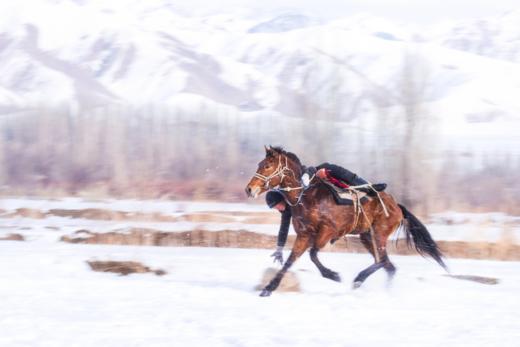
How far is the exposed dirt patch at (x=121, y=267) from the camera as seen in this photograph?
1216 cm

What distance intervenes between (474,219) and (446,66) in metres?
133

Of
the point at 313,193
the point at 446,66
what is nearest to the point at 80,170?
the point at 313,193

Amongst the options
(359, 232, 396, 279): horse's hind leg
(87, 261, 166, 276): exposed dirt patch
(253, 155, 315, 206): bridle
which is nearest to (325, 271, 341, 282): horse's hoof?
(359, 232, 396, 279): horse's hind leg

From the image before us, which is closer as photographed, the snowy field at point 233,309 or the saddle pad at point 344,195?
the snowy field at point 233,309

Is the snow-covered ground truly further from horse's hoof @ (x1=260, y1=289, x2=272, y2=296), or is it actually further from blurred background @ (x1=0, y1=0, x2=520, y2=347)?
horse's hoof @ (x1=260, y1=289, x2=272, y2=296)

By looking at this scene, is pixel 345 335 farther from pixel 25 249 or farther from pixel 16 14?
pixel 16 14

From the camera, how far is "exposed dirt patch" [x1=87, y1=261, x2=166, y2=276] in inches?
479

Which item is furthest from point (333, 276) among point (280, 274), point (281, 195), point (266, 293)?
point (281, 195)

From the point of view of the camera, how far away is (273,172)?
394 inches

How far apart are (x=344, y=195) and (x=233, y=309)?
249 cm

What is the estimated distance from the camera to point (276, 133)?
202 feet

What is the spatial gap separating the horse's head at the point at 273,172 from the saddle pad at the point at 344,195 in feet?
1.85

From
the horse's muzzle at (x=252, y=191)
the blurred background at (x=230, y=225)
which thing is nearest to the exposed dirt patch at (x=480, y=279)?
the blurred background at (x=230, y=225)

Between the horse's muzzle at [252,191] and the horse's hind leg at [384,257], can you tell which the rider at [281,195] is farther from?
the horse's hind leg at [384,257]
